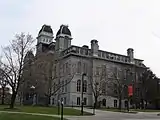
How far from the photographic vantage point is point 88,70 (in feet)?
238

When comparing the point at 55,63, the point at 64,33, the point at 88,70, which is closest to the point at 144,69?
the point at 88,70

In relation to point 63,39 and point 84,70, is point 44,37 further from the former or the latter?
point 84,70

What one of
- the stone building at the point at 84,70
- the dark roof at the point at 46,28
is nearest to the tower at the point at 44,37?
the dark roof at the point at 46,28

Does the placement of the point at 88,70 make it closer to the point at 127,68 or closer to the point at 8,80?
the point at 127,68

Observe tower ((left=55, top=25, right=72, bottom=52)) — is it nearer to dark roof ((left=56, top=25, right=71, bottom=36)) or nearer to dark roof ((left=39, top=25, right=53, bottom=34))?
dark roof ((left=56, top=25, right=71, bottom=36))

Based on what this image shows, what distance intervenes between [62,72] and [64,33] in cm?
1476

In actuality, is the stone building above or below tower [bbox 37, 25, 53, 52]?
below

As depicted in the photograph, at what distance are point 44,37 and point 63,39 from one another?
12.2 m

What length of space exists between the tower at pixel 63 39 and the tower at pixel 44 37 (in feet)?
30.8

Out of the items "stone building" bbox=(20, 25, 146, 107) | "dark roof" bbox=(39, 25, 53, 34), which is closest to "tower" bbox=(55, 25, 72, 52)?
"stone building" bbox=(20, 25, 146, 107)

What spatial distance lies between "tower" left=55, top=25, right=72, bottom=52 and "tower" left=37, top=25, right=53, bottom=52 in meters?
9.38

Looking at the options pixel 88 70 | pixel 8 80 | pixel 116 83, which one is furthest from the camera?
pixel 88 70

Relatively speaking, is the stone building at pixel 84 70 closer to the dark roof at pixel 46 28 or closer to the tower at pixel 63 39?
the tower at pixel 63 39

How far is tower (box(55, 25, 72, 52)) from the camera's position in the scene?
76250mm
